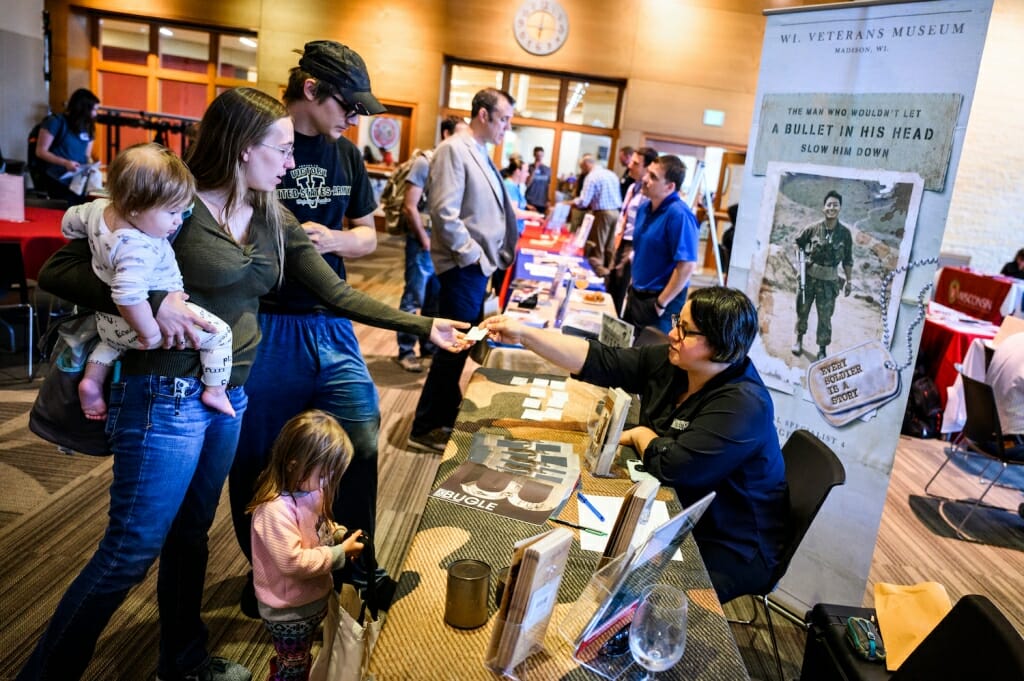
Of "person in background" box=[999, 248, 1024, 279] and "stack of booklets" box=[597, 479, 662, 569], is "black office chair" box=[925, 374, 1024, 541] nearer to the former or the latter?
"stack of booklets" box=[597, 479, 662, 569]

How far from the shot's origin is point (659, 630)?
50.1 inches

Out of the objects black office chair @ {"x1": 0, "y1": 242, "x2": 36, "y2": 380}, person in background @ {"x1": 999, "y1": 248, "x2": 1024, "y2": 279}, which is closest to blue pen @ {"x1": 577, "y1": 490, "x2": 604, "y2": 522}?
black office chair @ {"x1": 0, "y1": 242, "x2": 36, "y2": 380}

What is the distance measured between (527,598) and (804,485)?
1337 mm

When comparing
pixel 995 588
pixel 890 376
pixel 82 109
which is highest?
pixel 82 109

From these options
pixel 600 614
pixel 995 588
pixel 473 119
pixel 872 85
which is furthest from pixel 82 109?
pixel 995 588

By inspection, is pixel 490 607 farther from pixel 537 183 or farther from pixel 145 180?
pixel 537 183

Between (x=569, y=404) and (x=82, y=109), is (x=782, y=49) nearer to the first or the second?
(x=569, y=404)

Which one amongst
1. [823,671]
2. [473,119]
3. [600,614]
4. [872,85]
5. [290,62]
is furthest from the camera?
[290,62]

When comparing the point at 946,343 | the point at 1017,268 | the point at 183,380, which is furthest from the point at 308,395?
the point at 1017,268

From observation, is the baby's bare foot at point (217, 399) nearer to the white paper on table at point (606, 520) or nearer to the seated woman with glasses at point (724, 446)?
the white paper on table at point (606, 520)

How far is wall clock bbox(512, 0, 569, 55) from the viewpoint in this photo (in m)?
11.2

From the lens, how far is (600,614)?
4.03 feet

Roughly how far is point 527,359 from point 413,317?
1.05 m

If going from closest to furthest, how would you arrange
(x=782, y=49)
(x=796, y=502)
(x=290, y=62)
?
1. (x=796, y=502)
2. (x=782, y=49)
3. (x=290, y=62)
